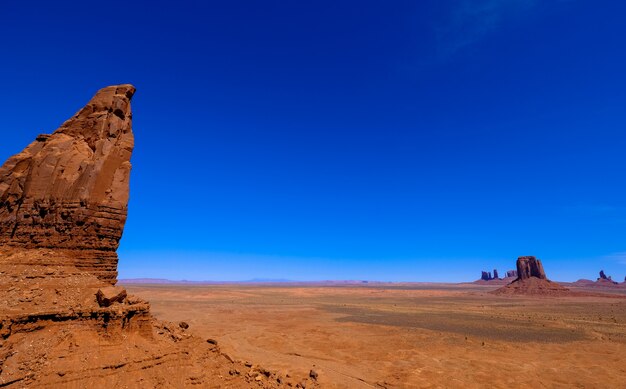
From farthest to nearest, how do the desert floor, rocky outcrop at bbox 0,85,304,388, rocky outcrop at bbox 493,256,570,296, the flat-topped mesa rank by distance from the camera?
rocky outcrop at bbox 493,256,570,296 → the desert floor → the flat-topped mesa → rocky outcrop at bbox 0,85,304,388

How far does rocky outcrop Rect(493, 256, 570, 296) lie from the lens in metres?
101

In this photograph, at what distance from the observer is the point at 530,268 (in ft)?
368

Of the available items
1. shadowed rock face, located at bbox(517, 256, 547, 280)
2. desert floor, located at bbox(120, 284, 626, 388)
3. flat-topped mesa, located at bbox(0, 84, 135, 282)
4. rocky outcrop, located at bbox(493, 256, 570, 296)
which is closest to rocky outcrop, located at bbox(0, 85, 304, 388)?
flat-topped mesa, located at bbox(0, 84, 135, 282)

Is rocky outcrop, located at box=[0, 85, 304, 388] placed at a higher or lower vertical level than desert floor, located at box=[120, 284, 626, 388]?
higher

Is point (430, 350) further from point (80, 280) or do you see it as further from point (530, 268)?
point (530, 268)

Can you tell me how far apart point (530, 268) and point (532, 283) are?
23.0 feet

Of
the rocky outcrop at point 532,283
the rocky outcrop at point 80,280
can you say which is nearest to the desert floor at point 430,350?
the rocky outcrop at point 80,280

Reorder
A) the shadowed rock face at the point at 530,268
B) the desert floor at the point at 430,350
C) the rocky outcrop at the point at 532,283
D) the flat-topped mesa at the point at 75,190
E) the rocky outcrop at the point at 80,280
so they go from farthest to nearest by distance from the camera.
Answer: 1. the shadowed rock face at the point at 530,268
2. the rocky outcrop at the point at 532,283
3. the desert floor at the point at 430,350
4. the flat-topped mesa at the point at 75,190
5. the rocky outcrop at the point at 80,280

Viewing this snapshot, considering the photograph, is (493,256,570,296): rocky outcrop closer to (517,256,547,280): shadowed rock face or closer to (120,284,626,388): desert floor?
(517,256,547,280): shadowed rock face

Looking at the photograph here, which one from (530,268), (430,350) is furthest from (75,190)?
(530,268)

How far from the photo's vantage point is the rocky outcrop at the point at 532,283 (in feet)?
331

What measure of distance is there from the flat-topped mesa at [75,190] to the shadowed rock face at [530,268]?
5016 inches

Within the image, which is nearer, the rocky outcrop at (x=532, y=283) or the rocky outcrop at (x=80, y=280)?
the rocky outcrop at (x=80, y=280)

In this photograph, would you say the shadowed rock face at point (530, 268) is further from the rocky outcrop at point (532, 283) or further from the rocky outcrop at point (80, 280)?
the rocky outcrop at point (80, 280)
